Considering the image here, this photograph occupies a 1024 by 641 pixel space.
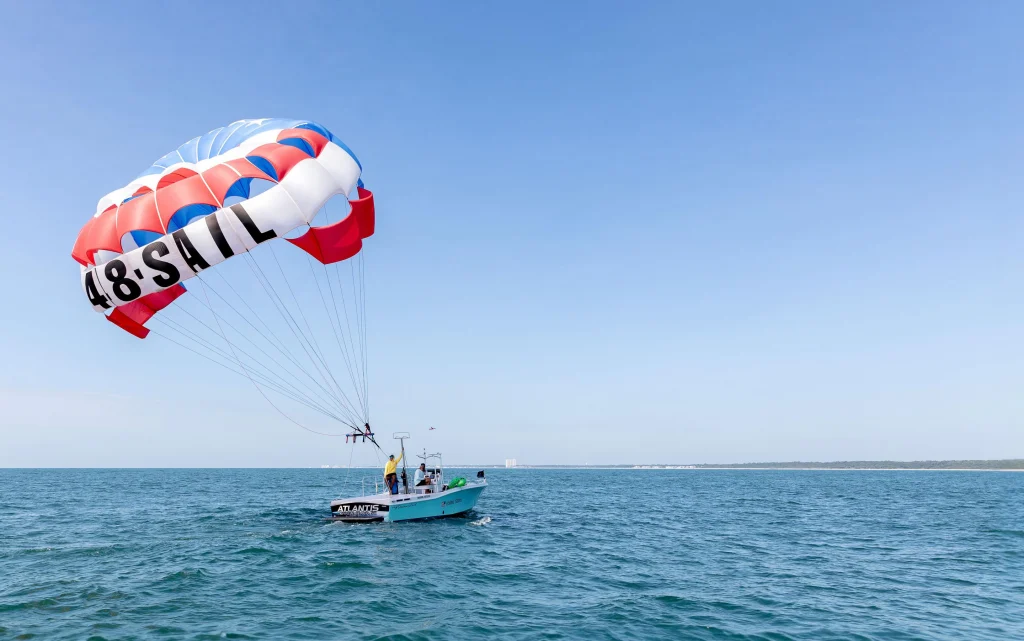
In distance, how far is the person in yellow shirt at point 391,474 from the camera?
25781 mm

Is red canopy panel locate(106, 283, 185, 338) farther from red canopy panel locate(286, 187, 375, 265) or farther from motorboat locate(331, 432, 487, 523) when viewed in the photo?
motorboat locate(331, 432, 487, 523)

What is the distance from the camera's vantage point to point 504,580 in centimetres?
1548

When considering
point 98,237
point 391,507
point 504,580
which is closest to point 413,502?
point 391,507

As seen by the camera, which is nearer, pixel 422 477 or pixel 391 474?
pixel 391 474

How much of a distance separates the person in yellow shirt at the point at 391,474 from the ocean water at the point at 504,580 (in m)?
1.74

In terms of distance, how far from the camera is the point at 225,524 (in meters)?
26.1

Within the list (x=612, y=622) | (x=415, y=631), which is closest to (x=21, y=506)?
(x=415, y=631)

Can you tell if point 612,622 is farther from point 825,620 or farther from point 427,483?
point 427,483

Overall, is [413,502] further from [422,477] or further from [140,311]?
[140,311]

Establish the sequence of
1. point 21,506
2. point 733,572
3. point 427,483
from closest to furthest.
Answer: point 733,572
point 427,483
point 21,506

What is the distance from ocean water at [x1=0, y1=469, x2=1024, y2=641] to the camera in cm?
1139

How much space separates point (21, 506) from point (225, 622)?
39.2 meters

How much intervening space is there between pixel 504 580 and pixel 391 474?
12032 millimetres

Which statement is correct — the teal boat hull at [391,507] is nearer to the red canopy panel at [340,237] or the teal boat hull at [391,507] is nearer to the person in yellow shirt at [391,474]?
the person in yellow shirt at [391,474]
